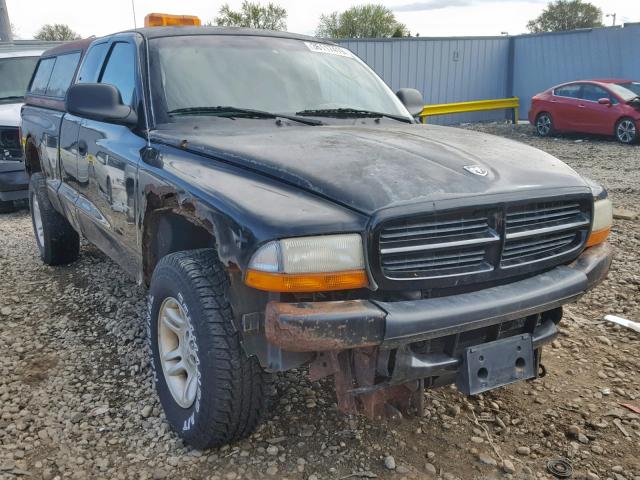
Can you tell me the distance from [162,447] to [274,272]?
3.87 feet

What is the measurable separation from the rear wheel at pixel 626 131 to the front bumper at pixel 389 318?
12.2 metres

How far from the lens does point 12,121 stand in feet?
24.7

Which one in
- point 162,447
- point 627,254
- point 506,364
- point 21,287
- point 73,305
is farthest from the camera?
point 627,254

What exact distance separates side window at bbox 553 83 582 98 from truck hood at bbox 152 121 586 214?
12647 millimetres

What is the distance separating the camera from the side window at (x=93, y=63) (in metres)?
4.12

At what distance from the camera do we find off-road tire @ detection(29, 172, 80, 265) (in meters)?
5.03

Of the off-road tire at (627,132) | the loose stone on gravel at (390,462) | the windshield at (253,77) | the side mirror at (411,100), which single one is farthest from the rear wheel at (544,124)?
the loose stone on gravel at (390,462)

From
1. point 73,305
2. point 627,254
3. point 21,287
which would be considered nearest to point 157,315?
point 73,305

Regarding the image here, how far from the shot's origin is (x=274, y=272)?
2.05 metres

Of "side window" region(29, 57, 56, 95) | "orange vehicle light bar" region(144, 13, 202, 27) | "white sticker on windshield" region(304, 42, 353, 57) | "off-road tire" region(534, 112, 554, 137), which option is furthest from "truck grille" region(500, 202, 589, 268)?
"off-road tire" region(534, 112, 554, 137)

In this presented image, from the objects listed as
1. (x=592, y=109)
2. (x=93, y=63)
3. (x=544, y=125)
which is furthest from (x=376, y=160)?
(x=544, y=125)

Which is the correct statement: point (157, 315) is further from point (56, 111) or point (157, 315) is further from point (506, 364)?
point (56, 111)

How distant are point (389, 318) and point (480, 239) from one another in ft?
1.69

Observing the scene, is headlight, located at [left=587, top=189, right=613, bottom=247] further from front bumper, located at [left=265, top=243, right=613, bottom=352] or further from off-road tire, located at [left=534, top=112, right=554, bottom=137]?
off-road tire, located at [left=534, top=112, right=554, bottom=137]
